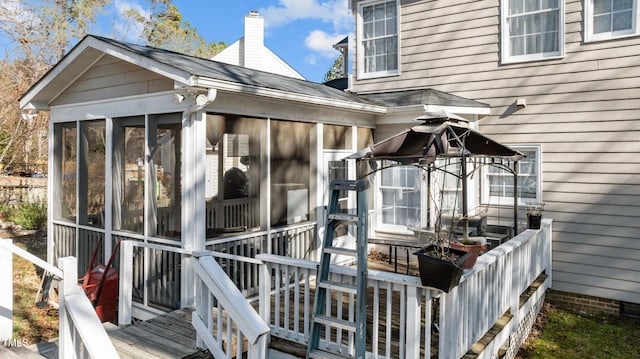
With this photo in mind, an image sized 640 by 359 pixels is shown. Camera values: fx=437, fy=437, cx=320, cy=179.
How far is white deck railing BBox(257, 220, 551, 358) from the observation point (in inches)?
129

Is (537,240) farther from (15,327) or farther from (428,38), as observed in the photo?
(15,327)

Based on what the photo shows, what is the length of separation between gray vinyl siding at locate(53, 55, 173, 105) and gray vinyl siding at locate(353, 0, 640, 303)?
5.30 meters

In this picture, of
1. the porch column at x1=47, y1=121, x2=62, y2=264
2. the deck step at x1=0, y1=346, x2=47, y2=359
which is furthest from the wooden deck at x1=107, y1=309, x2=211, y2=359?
the porch column at x1=47, y1=121, x2=62, y2=264

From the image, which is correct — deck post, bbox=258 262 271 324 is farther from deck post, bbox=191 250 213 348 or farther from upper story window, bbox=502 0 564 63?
upper story window, bbox=502 0 564 63

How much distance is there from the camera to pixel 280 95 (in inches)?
216

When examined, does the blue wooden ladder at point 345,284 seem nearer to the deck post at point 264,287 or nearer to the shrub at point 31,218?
the deck post at point 264,287

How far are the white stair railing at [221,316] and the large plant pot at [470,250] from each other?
5.35 feet

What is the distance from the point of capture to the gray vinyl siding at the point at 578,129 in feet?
20.9

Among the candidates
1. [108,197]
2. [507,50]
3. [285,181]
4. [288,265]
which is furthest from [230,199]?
[507,50]

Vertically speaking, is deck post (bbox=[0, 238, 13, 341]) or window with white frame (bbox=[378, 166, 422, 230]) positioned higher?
window with white frame (bbox=[378, 166, 422, 230])

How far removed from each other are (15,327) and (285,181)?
414 cm

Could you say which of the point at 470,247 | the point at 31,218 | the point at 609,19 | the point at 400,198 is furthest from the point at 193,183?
the point at 31,218

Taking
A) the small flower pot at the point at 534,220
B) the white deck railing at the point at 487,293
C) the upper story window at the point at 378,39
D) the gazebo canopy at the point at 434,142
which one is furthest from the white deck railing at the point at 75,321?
the upper story window at the point at 378,39

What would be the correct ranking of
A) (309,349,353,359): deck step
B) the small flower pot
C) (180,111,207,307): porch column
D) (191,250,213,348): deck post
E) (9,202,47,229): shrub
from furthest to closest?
(9,202,47,229): shrub → the small flower pot → (180,111,207,307): porch column → (191,250,213,348): deck post → (309,349,353,359): deck step
